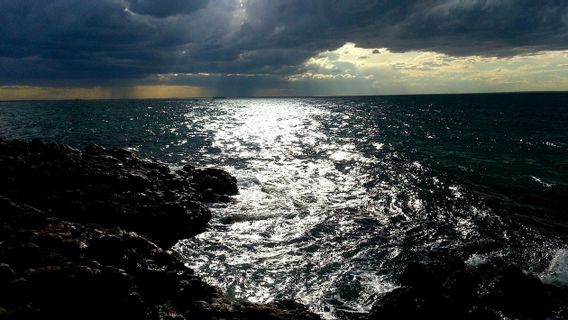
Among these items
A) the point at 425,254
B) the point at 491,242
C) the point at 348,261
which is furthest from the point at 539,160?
the point at 348,261

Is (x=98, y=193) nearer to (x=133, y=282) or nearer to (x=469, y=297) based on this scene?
(x=133, y=282)

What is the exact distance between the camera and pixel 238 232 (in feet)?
77.0

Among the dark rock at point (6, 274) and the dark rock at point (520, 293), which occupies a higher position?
the dark rock at point (6, 274)

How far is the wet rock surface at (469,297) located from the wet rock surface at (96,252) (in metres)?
3.36

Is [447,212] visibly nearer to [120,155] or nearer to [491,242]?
[491,242]

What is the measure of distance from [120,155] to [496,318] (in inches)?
1254

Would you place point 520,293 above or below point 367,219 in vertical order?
above

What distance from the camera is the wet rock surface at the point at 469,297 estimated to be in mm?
13141

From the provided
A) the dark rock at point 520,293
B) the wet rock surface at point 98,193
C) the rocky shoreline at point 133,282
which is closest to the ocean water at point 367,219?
the wet rock surface at point 98,193

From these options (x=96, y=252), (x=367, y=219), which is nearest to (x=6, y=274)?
(x=96, y=252)

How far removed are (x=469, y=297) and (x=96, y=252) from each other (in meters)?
13.7

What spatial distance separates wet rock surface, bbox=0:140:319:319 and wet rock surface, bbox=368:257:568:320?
11.0ft

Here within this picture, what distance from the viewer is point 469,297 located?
13641 mm

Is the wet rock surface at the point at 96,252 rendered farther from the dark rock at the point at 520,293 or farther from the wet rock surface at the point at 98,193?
the dark rock at the point at 520,293
